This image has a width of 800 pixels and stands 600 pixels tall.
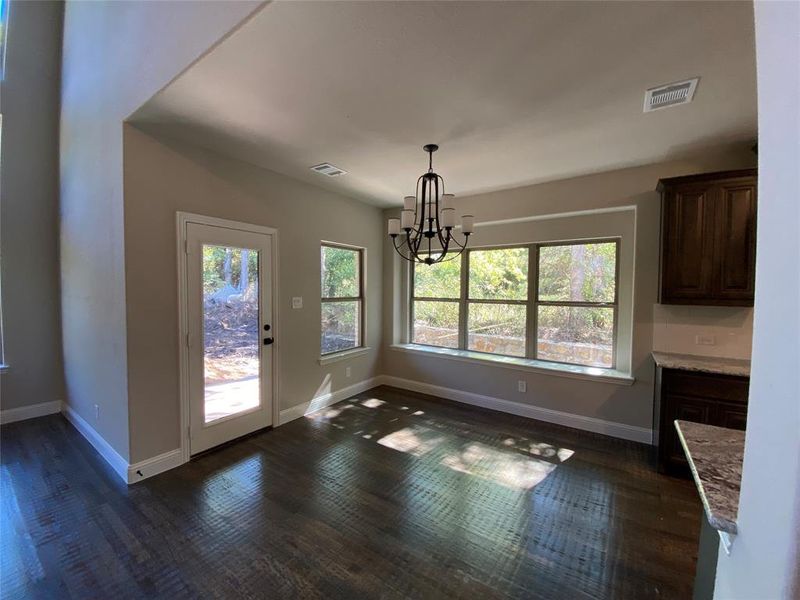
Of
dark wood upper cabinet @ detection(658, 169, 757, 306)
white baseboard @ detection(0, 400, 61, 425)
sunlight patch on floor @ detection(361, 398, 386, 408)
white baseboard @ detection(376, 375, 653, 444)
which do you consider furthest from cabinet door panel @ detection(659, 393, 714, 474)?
white baseboard @ detection(0, 400, 61, 425)

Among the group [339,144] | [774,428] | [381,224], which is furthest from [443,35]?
[381,224]

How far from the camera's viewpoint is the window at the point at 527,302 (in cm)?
372

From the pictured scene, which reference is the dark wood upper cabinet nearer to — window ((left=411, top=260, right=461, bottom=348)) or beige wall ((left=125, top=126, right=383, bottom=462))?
window ((left=411, top=260, right=461, bottom=348))

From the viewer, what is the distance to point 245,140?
9.16ft

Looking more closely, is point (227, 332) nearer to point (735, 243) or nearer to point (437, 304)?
point (437, 304)

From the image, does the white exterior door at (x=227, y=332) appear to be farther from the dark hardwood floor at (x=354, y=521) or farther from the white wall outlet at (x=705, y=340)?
the white wall outlet at (x=705, y=340)

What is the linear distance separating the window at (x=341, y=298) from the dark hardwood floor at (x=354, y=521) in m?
1.43

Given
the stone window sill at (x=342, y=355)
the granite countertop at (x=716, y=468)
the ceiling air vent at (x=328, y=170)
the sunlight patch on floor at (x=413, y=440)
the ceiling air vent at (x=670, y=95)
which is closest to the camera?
the granite countertop at (x=716, y=468)

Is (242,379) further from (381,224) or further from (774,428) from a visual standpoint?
(774,428)

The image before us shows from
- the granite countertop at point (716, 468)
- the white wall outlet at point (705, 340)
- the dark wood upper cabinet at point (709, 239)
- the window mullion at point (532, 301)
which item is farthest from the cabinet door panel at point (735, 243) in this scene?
Answer: the granite countertop at point (716, 468)

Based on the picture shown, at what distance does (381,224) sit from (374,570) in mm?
4172

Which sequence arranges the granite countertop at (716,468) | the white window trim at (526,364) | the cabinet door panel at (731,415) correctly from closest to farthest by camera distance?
the granite countertop at (716,468)
the cabinet door panel at (731,415)
the white window trim at (526,364)

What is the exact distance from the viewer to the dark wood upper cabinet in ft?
8.65

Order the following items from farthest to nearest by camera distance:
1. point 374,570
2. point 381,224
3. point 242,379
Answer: point 381,224 < point 242,379 < point 374,570
